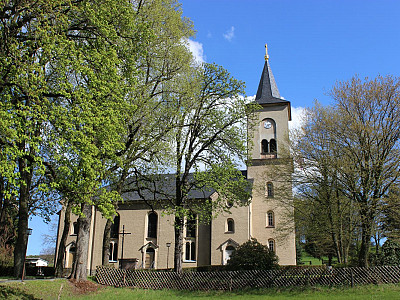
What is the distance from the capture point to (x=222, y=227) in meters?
36.2

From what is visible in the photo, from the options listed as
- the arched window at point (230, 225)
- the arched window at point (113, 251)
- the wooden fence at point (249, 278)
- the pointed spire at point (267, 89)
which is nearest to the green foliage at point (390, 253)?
the arched window at point (230, 225)

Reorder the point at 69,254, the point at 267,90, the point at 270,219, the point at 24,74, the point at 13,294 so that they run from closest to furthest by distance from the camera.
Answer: the point at 24,74, the point at 13,294, the point at 270,219, the point at 69,254, the point at 267,90

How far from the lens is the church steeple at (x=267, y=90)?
39688 mm

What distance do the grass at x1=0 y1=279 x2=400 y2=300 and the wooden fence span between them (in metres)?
0.47

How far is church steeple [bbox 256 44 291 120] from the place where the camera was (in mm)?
39688

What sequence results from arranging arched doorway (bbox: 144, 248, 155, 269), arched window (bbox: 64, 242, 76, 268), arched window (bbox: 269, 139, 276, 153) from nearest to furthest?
1. arched doorway (bbox: 144, 248, 155, 269)
2. arched window (bbox: 269, 139, 276, 153)
3. arched window (bbox: 64, 242, 76, 268)

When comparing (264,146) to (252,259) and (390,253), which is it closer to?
(390,253)

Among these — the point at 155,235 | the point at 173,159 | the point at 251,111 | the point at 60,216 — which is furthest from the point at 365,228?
the point at 60,216

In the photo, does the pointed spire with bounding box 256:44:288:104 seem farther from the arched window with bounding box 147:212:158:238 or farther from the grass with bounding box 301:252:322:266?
the grass with bounding box 301:252:322:266

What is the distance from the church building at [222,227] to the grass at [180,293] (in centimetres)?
1770

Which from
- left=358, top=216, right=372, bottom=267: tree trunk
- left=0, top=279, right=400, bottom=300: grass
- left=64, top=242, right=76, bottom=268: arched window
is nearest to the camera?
left=0, top=279, right=400, bottom=300: grass

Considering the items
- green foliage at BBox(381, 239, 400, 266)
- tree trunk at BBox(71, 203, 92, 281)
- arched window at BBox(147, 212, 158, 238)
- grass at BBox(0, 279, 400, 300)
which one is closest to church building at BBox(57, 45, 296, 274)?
arched window at BBox(147, 212, 158, 238)

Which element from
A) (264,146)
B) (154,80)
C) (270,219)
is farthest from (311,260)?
(154,80)

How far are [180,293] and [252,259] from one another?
5.80 m
